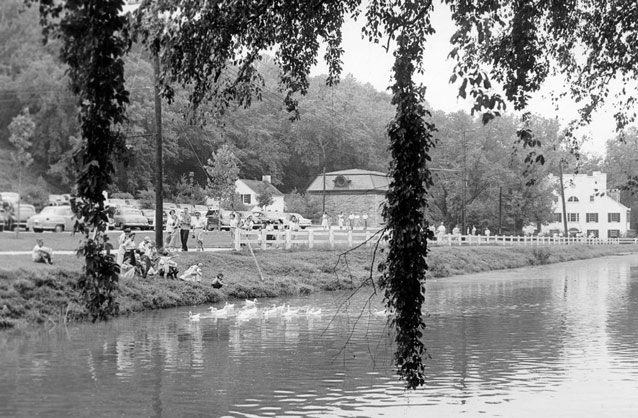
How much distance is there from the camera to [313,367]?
53.7 ft

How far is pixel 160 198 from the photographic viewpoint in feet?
104

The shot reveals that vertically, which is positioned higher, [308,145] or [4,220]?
[308,145]

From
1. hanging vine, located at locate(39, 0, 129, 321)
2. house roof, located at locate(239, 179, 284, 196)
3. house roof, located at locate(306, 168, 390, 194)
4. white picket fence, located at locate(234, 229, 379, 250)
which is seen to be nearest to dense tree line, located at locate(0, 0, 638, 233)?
house roof, located at locate(239, 179, 284, 196)

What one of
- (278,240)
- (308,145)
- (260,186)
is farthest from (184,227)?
(308,145)

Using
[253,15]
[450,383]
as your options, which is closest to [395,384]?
[450,383]

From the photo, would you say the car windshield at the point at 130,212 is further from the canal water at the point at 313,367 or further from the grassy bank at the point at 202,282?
the canal water at the point at 313,367

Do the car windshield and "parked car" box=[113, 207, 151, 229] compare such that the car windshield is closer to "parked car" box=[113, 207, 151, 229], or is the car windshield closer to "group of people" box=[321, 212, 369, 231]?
"parked car" box=[113, 207, 151, 229]

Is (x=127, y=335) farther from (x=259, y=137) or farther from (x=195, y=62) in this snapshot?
(x=259, y=137)

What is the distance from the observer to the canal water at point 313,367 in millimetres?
12930

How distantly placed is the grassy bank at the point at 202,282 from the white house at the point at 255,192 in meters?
42.2

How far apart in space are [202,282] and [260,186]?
65.7 meters

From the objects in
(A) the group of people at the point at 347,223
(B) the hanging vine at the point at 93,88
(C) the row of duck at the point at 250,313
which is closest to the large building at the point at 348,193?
(A) the group of people at the point at 347,223

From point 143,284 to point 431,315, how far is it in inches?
340

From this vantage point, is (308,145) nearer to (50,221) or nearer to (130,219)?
(130,219)
